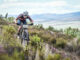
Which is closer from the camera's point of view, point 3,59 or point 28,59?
point 3,59

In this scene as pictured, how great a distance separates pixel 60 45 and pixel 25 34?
3.83 m

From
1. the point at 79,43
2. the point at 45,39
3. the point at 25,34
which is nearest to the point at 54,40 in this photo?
the point at 45,39

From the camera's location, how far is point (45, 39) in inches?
771

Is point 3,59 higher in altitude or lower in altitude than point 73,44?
higher

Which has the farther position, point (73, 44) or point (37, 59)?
point (73, 44)

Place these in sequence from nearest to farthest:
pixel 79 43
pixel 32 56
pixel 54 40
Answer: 1. pixel 32 56
2. pixel 79 43
3. pixel 54 40

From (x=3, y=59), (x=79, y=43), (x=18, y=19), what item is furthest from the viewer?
(x=79, y=43)

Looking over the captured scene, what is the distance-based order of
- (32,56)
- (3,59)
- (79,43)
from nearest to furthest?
(3,59) → (32,56) → (79,43)

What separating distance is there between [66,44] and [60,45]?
39cm

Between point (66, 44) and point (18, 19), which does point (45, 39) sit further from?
point (18, 19)

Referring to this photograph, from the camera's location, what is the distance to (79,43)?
1686 cm

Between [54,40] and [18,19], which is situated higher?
[18,19]

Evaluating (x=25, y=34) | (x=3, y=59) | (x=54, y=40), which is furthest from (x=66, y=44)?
(x=3, y=59)

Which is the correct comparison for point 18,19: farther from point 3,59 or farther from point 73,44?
point 3,59
